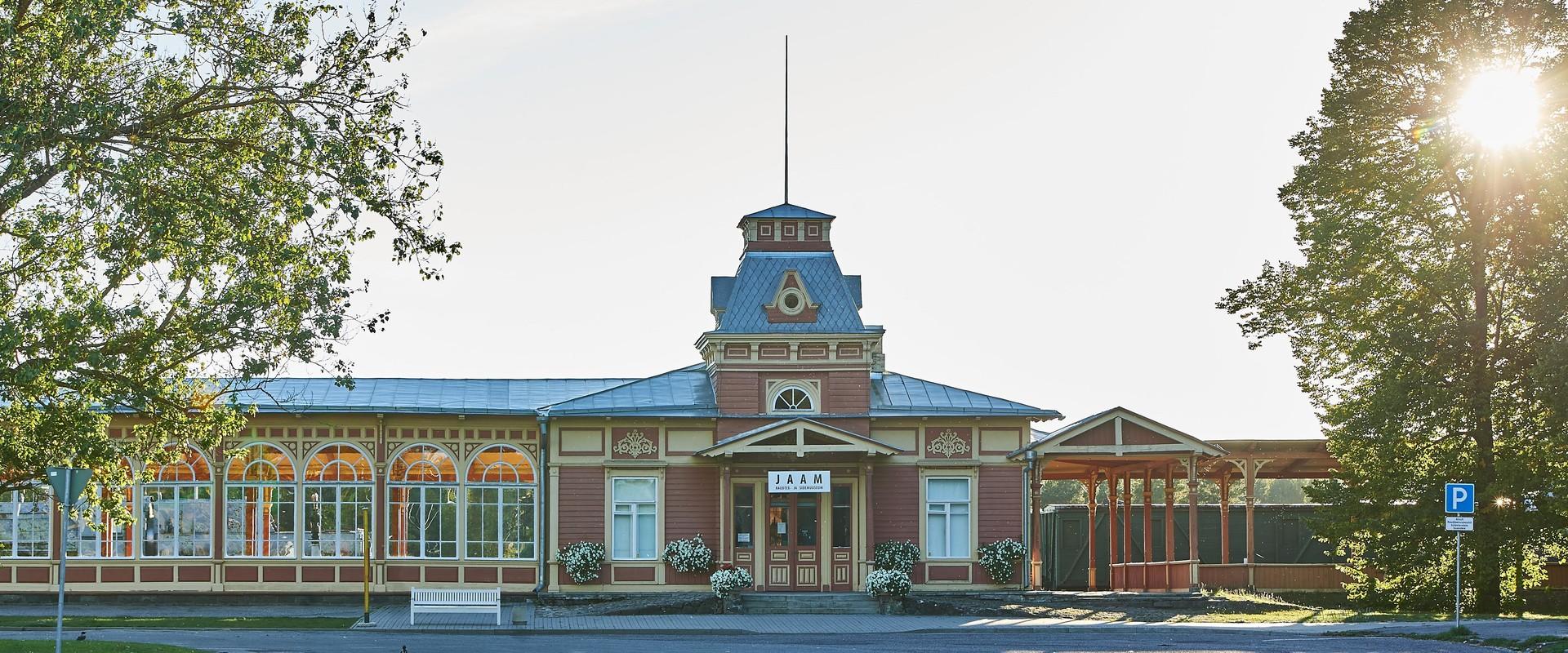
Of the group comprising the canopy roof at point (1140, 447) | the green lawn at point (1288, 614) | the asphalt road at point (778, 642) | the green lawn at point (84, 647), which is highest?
the canopy roof at point (1140, 447)

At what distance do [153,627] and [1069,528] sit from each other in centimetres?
2502

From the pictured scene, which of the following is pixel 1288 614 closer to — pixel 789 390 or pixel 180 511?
pixel 789 390

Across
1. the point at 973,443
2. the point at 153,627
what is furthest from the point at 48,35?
the point at 973,443

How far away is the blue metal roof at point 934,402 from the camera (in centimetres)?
3438

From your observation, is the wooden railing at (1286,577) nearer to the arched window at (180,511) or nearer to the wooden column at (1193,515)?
the wooden column at (1193,515)

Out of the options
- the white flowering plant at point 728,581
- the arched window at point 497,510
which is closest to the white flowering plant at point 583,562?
the arched window at point 497,510

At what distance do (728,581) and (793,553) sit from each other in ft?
6.41

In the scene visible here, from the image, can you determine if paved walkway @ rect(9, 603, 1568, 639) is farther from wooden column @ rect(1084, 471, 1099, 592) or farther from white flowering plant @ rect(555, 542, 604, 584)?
wooden column @ rect(1084, 471, 1099, 592)

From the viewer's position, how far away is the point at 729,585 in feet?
106

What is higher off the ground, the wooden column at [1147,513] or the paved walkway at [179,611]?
the wooden column at [1147,513]

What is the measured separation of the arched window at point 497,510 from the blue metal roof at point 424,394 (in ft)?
4.18

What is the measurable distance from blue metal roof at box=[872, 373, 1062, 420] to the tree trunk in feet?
25.3

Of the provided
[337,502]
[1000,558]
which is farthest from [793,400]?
[337,502]

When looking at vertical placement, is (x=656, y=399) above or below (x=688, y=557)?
above
